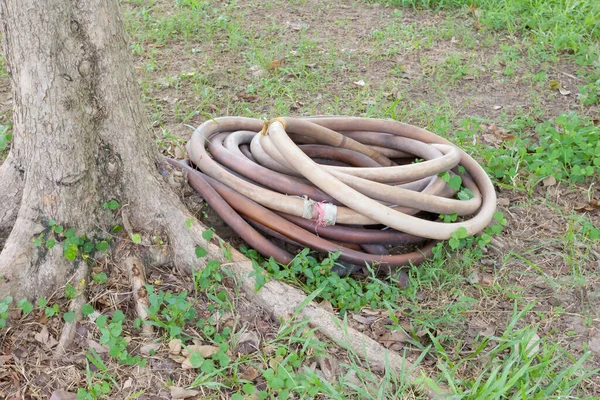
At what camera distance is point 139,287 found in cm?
267

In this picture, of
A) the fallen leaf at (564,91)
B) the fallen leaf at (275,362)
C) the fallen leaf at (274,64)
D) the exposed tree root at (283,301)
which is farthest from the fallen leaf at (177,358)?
the fallen leaf at (564,91)

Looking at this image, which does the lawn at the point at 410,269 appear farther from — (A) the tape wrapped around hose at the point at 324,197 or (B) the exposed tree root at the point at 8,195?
(B) the exposed tree root at the point at 8,195

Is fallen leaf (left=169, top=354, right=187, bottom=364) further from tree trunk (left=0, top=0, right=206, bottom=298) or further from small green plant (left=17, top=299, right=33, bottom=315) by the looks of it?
small green plant (left=17, top=299, right=33, bottom=315)

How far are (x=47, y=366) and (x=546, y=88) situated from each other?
4.25 meters

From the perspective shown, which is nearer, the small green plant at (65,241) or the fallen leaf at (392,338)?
the small green plant at (65,241)

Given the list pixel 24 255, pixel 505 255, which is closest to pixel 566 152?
pixel 505 255

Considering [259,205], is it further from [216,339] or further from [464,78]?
[464,78]

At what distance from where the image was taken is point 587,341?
2.73 m

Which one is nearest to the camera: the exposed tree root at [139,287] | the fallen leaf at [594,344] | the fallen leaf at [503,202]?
the exposed tree root at [139,287]

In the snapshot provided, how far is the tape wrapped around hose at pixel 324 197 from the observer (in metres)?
2.99

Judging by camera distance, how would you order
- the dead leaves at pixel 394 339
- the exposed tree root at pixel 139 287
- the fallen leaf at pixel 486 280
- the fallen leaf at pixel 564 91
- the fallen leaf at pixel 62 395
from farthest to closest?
the fallen leaf at pixel 564 91 → the fallen leaf at pixel 486 280 → the dead leaves at pixel 394 339 → the exposed tree root at pixel 139 287 → the fallen leaf at pixel 62 395

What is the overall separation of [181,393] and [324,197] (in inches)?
50.6

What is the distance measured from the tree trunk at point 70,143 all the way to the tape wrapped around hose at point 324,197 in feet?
1.25

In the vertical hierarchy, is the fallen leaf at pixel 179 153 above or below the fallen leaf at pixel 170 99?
below
